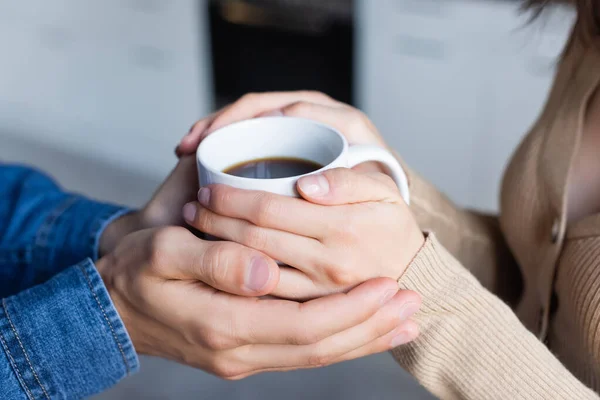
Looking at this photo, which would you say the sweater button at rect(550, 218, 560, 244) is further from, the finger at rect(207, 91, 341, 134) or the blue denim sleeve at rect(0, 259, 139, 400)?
the blue denim sleeve at rect(0, 259, 139, 400)

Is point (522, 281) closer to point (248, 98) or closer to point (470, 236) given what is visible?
point (470, 236)

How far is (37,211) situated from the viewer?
824 mm

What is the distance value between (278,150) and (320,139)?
0.05m

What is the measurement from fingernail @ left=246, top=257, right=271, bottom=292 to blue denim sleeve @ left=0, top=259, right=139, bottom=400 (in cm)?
16

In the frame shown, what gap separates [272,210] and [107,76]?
2.75 metres

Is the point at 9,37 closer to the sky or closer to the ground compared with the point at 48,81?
closer to the sky

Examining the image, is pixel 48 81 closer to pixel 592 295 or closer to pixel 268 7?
pixel 268 7

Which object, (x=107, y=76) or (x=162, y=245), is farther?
(x=107, y=76)

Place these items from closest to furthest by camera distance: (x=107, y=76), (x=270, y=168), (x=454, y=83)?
(x=270, y=168) → (x=454, y=83) → (x=107, y=76)

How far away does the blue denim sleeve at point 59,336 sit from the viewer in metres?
0.60

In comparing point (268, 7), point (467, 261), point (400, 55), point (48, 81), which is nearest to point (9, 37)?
point (48, 81)

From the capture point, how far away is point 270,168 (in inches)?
25.2

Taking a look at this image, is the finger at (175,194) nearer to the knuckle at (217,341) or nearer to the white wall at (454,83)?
the knuckle at (217,341)

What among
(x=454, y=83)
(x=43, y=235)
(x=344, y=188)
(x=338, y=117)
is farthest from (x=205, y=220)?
(x=454, y=83)
